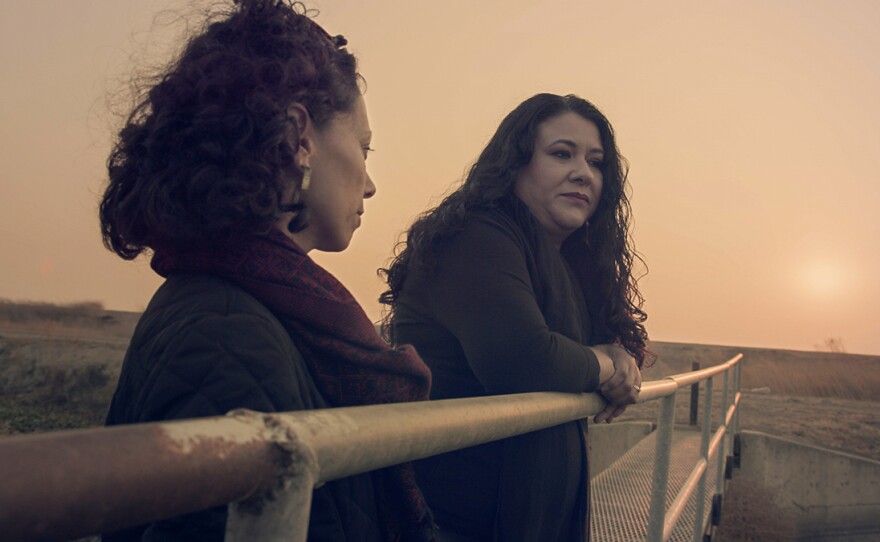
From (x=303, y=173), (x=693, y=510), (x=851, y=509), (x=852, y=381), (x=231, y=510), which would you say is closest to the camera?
(x=231, y=510)

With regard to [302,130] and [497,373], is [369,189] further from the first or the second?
[497,373]

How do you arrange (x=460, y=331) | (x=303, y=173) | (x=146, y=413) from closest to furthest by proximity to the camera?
(x=146, y=413), (x=303, y=173), (x=460, y=331)

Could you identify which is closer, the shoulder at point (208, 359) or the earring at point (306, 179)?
the shoulder at point (208, 359)

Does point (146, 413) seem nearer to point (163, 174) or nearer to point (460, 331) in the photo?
point (163, 174)

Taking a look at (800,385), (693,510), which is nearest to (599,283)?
(693,510)

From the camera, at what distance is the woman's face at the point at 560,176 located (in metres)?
2.26

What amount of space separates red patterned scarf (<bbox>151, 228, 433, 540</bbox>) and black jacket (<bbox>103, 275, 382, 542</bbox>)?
3 cm

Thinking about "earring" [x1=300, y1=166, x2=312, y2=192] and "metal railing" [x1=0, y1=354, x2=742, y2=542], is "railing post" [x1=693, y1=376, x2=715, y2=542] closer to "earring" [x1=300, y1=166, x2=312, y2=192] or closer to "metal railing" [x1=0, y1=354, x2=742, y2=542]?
"earring" [x1=300, y1=166, x2=312, y2=192]

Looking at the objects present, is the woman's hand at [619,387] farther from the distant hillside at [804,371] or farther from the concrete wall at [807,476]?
the distant hillside at [804,371]

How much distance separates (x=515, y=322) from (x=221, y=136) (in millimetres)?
895

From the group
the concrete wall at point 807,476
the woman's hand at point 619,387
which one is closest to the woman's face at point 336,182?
the woman's hand at point 619,387

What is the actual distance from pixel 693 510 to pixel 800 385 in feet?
49.8

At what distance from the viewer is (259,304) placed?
→ 3.23ft

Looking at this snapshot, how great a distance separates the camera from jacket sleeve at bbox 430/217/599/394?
1.73 m
